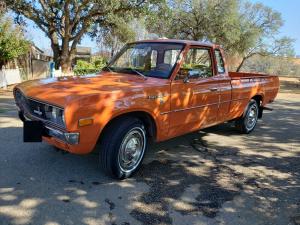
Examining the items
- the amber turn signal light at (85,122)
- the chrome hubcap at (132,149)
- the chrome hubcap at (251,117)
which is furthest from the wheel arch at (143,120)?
the chrome hubcap at (251,117)

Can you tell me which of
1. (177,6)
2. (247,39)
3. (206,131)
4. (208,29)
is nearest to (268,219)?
(206,131)

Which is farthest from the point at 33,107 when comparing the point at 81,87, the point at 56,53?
the point at 56,53

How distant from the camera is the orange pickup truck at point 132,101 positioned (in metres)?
3.95

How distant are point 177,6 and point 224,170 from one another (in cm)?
2422

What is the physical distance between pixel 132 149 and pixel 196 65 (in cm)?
204

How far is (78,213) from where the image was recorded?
11.9ft

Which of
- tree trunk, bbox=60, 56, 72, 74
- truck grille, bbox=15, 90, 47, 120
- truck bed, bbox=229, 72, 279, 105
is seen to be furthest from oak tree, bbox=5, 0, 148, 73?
truck grille, bbox=15, 90, 47, 120

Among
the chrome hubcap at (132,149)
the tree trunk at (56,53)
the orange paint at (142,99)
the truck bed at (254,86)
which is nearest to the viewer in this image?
the orange paint at (142,99)

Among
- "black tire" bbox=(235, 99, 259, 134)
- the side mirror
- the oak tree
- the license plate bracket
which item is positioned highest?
the oak tree

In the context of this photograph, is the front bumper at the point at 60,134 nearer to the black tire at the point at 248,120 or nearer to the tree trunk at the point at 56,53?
the black tire at the point at 248,120

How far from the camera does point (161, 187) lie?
440cm

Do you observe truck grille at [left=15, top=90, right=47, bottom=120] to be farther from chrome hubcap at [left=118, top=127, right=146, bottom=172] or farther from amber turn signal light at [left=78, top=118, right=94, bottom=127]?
chrome hubcap at [left=118, top=127, right=146, bottom=172]

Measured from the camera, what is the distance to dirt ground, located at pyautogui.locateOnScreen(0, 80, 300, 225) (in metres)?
3.65

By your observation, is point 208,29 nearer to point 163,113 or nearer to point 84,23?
point 84,23
